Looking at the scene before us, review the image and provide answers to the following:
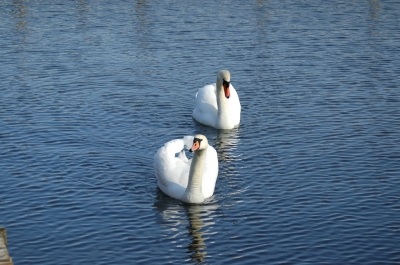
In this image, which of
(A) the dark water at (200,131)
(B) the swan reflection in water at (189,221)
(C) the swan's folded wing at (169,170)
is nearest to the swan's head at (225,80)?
(A) the dark water at (200,131)

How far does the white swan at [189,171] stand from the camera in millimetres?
17625

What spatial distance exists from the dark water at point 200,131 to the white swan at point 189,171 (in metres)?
0.25

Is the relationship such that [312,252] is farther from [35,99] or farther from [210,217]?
[35,99]

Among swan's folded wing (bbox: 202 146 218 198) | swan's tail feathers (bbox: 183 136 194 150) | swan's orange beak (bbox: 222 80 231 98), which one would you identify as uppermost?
swan's orange beak (bbox: 222 80 231 98)

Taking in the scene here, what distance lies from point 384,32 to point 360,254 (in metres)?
20.7

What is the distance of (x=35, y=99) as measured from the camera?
82.9ft

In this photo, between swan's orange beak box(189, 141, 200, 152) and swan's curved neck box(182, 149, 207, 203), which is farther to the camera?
swan's curved neck box(182, 149, 207, 203)

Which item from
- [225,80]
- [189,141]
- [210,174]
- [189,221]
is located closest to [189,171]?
[210,174]

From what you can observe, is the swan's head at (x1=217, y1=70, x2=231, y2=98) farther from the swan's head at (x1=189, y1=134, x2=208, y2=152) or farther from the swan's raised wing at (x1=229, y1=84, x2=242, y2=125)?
the swan's head at (x1=189, y1=134, x2=208, y2=152)

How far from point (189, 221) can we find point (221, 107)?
695 cm

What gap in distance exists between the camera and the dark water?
52.3ft

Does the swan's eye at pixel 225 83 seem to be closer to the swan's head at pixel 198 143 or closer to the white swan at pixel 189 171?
the white swan at pixel 189 171

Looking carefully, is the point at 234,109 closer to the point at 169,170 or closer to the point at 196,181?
the point at 169,170

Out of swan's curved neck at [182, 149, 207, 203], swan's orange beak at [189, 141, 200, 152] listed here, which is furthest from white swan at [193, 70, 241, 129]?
swan's orange beak at [189, 141, 200, 152]
